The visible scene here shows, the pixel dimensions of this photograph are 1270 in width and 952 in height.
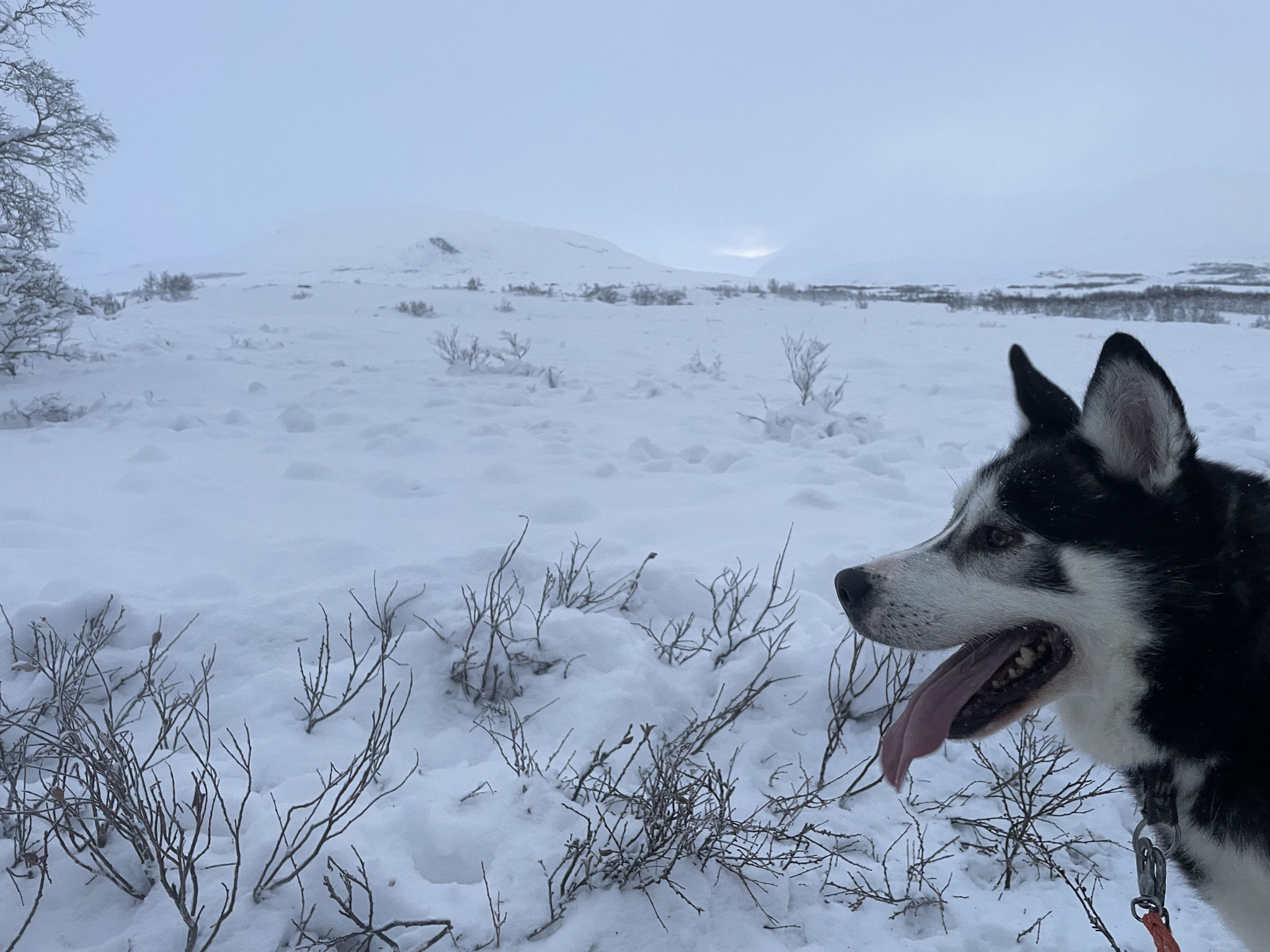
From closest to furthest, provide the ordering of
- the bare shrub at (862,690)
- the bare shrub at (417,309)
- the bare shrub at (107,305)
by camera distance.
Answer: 1. the bare shrub at (862,690)
2. the bare shrub at (107,305)
3. the bare shrub at (417,309)

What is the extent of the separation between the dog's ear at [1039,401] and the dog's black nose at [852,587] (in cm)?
76

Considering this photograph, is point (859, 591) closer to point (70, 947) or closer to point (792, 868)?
point (792, 868)

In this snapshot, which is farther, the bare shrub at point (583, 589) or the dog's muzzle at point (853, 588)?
the bare shrub at point (583, 589)

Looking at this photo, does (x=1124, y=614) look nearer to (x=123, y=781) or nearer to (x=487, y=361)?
(x=123, y=781)

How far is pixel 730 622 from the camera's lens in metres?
2.91

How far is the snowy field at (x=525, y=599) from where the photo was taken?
6.07ft

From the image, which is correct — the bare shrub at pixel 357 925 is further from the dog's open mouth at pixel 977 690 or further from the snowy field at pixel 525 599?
the dog's open mouth at pixel 977 690

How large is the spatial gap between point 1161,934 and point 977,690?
618 mm

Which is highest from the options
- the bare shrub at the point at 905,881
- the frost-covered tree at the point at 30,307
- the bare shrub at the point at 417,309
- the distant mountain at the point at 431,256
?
the distant mountain at the point at 431,256

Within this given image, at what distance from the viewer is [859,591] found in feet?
6.60

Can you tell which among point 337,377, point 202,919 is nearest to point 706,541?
point 202,919

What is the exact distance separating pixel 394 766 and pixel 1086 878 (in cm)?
225

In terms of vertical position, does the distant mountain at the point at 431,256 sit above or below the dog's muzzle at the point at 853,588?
above

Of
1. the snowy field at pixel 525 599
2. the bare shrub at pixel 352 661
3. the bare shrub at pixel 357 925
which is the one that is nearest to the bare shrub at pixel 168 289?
the snowy field at pixel 525 599
